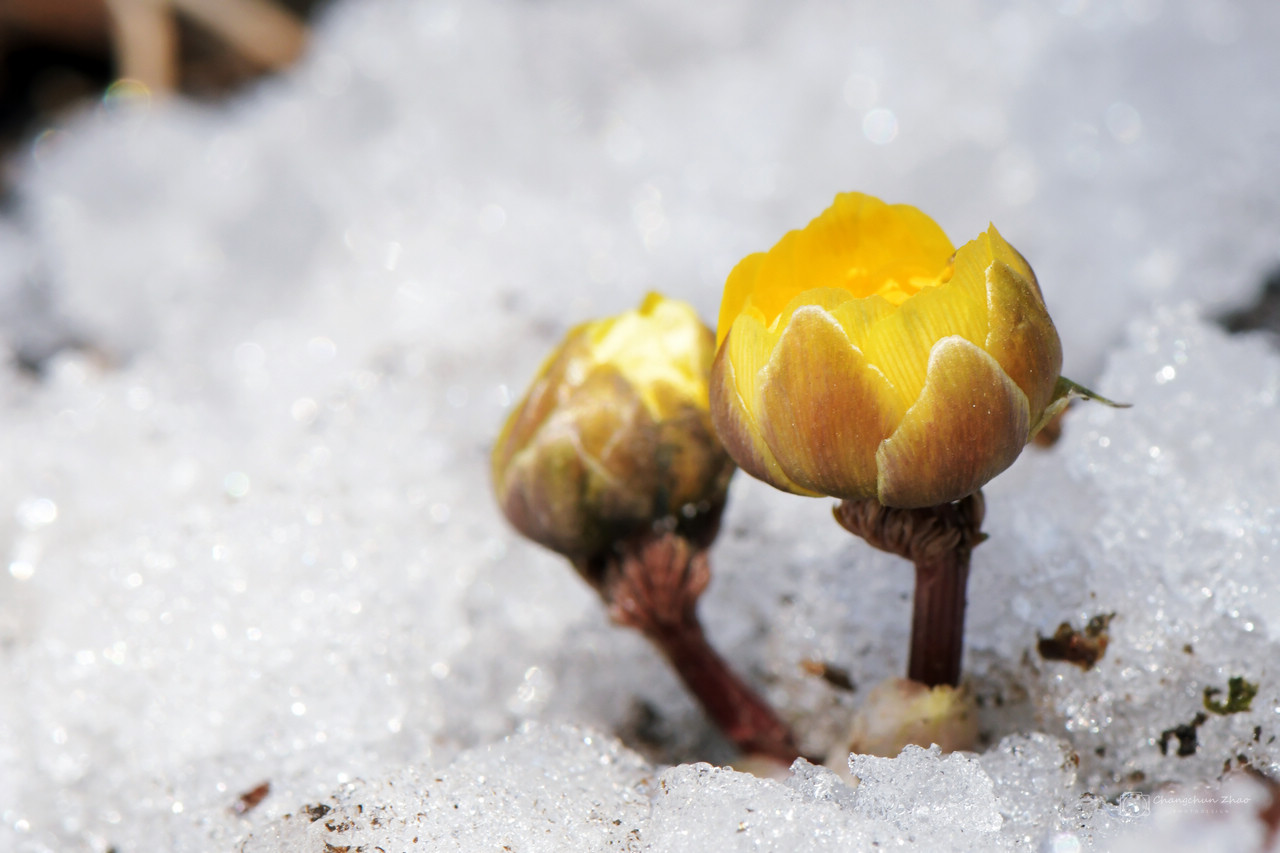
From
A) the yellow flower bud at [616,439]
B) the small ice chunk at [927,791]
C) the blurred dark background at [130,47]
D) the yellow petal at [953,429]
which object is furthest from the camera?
the blurred dark background at [130,47]

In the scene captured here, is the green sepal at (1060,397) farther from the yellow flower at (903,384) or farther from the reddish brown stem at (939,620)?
the reddish brown stem at (939,620)

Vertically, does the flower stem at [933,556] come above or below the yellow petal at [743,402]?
below

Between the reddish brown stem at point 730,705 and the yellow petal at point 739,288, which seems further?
the reddish brown stem at point 730,705

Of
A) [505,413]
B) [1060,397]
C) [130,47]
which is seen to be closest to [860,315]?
[1060,397]

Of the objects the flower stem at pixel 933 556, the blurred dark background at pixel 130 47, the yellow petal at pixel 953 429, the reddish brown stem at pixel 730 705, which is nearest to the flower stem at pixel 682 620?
the reddish brown stem at pixel 730 705

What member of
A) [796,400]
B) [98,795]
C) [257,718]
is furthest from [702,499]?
[98,795]

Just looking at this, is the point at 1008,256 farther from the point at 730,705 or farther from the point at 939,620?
the point at 730,705

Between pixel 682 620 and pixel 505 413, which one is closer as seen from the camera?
pixel 682 620
